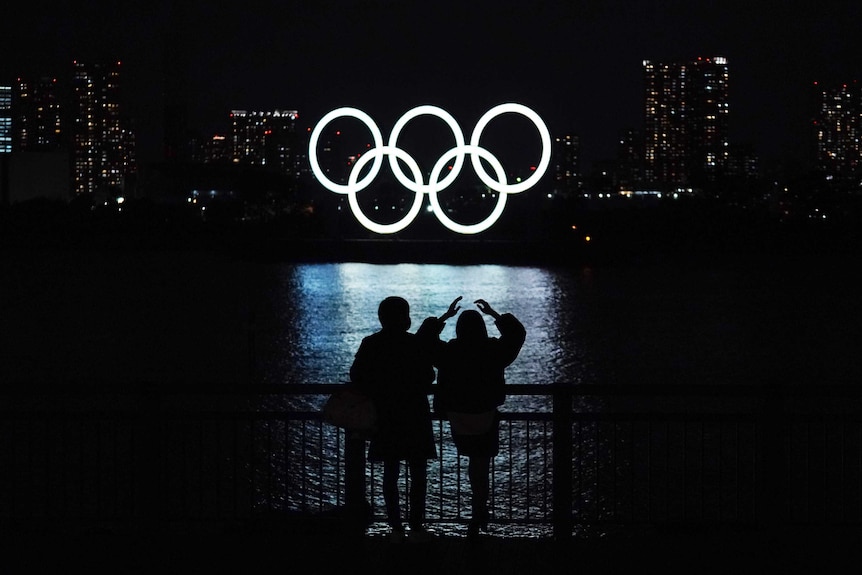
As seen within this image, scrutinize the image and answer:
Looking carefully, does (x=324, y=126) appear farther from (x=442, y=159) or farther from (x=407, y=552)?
(x=407, y=552)

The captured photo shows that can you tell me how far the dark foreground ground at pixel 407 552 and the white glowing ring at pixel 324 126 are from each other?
5127 centimetres

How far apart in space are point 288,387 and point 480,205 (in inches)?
5668

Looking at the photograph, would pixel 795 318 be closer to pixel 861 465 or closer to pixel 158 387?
pixel 861 465

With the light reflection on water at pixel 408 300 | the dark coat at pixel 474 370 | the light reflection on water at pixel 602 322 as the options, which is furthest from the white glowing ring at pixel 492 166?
the dark coat at pixel 474 370

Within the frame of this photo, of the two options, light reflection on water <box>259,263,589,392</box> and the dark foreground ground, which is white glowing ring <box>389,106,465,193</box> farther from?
the dark foreground ground

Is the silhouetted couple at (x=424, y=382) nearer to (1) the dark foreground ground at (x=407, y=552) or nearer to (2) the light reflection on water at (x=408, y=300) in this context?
(1) the dark foreground ground at (x=407, y=552)

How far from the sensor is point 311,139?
65.6 metres

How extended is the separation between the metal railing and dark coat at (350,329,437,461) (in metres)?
0.35

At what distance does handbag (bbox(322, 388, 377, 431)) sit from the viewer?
9.41 m

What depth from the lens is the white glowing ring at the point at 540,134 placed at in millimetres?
58781

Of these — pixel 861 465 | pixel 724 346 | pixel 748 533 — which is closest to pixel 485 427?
pixel 748 533

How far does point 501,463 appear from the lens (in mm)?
16250

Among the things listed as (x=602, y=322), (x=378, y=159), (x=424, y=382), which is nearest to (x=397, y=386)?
(x=424, y=382)

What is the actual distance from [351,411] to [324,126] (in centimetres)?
5495
